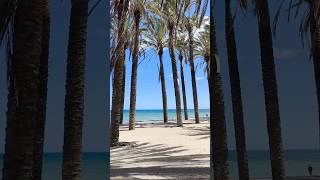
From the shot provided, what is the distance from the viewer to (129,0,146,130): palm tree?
7676mm

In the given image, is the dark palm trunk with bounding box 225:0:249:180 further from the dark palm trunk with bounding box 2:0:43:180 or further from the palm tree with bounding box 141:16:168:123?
the dark palm trunk with bounding box 2:0:43:180

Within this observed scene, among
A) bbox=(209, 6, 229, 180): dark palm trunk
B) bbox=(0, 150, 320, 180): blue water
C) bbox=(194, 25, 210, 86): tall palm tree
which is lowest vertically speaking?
bbox=(0, 150, 320, 180): blue water

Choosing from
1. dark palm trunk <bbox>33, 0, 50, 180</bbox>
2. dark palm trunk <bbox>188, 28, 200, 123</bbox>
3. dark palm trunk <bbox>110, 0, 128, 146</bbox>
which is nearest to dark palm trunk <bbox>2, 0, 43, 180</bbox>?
dark palm trunk <bbox>33, 0, 50, 180</bbox>

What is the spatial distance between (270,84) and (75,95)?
12.8 feet

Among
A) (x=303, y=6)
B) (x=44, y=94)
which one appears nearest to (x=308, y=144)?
(x=303, y=6)

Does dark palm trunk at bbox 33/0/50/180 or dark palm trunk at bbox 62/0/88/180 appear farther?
dark palm trunk at bbox 33/0/50/180

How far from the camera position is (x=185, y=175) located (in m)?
7.54

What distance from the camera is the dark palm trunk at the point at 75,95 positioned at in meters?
6.38

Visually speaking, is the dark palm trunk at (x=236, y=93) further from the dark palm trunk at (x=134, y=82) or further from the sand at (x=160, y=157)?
the dark palm trunk at (x=134, y=82)

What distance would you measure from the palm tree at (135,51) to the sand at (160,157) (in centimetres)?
43

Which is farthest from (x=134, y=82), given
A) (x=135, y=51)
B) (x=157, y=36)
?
(x=157, y=36)

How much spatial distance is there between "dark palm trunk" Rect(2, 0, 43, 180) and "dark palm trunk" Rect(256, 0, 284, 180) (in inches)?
189

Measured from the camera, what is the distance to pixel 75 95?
6.41 m

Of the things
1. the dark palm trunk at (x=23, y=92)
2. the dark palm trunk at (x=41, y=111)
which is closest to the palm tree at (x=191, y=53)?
the dark palm trunk at (x=41, y=111)
